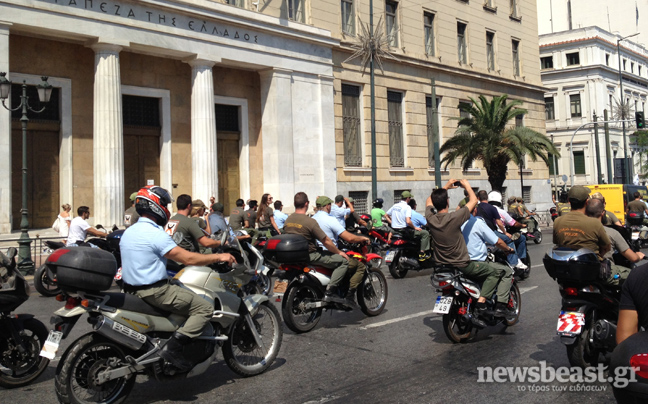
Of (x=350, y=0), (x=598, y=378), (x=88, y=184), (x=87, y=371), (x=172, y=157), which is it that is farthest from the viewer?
(x=350, y=0)

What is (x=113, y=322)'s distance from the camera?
465 cm

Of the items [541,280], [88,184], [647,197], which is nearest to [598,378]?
[541,280]

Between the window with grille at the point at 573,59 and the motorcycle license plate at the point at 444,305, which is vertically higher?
the window with grille at the point at 573,59

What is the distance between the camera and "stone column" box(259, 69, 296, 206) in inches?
925

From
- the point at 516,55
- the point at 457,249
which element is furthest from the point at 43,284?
the point at 516,55

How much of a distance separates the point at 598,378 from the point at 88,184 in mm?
17845

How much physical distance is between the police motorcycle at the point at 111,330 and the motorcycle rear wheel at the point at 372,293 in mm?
3292

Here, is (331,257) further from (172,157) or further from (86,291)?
(172,157)

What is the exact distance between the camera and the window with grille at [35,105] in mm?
18391

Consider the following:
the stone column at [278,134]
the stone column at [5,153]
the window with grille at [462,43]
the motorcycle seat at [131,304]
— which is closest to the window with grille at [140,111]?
the stone column at [278,134]

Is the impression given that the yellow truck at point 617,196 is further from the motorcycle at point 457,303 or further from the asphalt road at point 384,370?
the motorcycle at point 457,303

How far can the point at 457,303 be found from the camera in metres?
6.87

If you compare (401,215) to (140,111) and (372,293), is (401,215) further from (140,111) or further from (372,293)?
(140,111)

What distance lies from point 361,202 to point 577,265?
21.4 m
